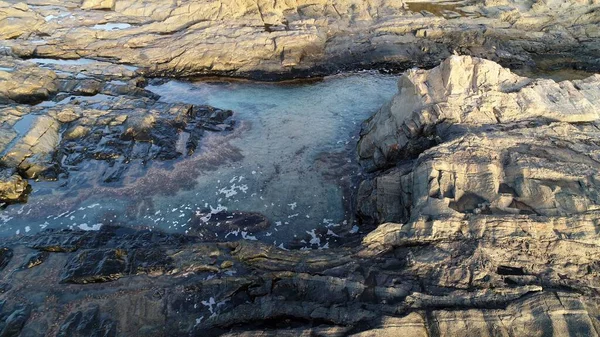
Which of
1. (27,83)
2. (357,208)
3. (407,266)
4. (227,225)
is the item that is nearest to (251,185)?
(227,225)

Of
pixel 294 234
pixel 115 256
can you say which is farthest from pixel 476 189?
pixel 115 256

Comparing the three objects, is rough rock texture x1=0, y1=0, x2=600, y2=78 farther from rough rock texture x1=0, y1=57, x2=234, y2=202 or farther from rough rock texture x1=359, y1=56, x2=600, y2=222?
rough rock texture x1=359, y1=56, x2=600, y2=222

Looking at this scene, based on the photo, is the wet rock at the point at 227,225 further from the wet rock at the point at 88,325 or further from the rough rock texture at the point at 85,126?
the wet rock at the point at 88,325

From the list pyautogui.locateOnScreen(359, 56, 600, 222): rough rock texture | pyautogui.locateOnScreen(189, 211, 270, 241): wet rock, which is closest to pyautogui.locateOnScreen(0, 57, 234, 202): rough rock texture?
pyautogui.locateOnScreen(189, 211, 270, 241): wet rock

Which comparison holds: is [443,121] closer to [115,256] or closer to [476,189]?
[476,189]

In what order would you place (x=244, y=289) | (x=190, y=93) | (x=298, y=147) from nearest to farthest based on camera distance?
(x=244, y=289) < (x=298, y=147) < (x=190, y=93)

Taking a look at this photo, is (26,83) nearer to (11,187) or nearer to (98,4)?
(11,187)
